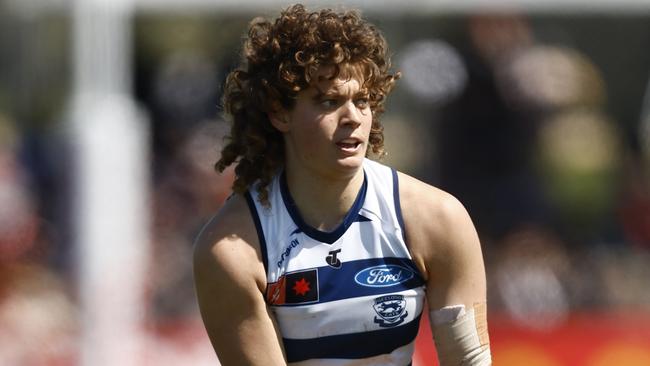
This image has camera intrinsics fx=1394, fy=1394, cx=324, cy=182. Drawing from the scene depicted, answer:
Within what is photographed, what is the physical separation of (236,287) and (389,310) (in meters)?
0.46

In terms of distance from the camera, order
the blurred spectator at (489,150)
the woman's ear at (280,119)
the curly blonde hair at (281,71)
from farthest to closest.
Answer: the blurred spectator at (489,150)
the woman's ear at (280,119)
the curly blonde hair at (281,71)

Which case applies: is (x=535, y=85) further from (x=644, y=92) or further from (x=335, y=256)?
(x=335, y=256)

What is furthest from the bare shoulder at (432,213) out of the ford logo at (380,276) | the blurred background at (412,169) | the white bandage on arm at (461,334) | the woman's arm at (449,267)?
the blurred background at (412,169)

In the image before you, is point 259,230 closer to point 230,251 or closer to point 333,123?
point 230,251

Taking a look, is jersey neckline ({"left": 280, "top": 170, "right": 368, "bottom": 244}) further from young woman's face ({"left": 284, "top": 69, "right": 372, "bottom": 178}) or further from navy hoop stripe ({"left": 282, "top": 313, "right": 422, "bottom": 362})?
navy hoop stripe ({"left": 282, "top": 313, "right": 422, "bottom": 362})

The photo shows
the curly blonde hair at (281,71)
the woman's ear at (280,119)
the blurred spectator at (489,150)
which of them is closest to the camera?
the curly blonde hair at (281,71)

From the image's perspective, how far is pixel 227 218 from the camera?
4.16 metres

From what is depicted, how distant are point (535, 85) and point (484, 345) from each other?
467cm

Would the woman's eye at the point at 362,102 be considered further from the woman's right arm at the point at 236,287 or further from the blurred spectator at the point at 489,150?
the blurred spectator at the point at 489,150

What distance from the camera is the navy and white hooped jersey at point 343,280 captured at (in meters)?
4.10

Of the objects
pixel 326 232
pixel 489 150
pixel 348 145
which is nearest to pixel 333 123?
pixel 348 145

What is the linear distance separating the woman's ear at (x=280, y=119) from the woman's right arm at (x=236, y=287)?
9.9 inches

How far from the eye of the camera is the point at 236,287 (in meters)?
4.11

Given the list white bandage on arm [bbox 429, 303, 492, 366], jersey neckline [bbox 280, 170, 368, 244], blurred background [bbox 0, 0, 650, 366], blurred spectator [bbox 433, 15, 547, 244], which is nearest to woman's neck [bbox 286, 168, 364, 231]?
jersey neckline [bbox 280, 170, 368, 244]
